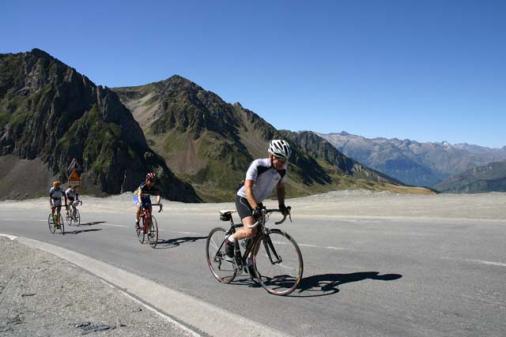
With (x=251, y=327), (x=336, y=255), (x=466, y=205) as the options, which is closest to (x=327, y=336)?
(x=251, y=327)

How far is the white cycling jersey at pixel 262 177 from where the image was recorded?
303 inches

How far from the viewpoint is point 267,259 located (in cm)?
841

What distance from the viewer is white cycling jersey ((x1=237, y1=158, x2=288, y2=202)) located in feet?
25.2

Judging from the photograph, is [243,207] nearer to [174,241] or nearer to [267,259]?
[267,259]

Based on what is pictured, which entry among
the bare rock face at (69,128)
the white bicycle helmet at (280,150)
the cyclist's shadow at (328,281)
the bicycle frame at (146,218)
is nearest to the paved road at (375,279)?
the cyclist's shadow at (328,281)

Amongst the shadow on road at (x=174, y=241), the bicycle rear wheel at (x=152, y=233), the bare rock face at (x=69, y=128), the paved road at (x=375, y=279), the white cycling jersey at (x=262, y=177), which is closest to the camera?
the paved road at (x=375, y=279)

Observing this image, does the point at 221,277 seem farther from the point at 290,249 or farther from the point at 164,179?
the point at 164,179

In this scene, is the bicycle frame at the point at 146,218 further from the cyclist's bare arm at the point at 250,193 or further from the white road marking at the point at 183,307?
the cyclist's bare arm at the point at 250,193

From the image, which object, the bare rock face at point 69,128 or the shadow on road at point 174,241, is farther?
the bare rock face at point 69,128

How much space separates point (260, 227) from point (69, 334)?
Result: 3.24 meters

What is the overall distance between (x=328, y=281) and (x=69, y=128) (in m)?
161

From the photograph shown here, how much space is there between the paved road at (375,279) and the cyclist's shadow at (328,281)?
0.02 m

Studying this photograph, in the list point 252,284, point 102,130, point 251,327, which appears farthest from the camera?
point 102,130

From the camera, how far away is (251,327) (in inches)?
253
